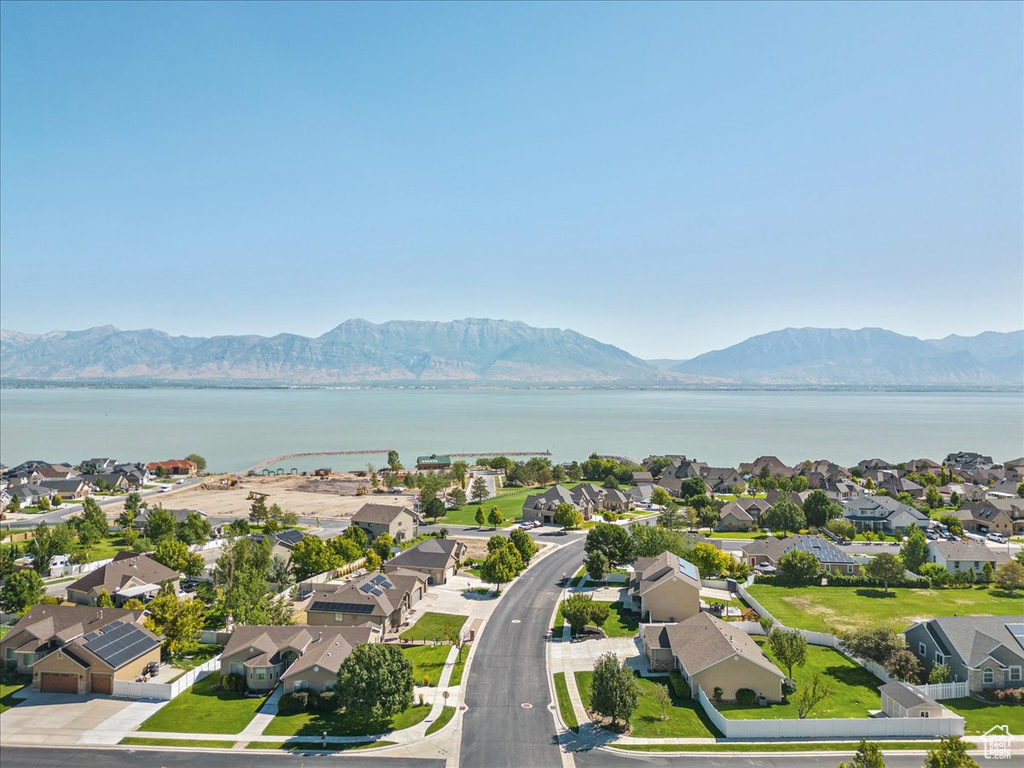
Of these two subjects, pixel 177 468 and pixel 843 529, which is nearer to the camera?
pixel 843 529

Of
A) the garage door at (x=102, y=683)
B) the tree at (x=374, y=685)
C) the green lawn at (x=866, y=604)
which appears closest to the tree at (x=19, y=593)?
the garage door at (x=102, y=683)

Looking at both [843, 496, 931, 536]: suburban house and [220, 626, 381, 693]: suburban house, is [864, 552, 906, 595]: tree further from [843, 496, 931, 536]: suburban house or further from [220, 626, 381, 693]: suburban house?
[220, 626, 381, 693]: suburban house

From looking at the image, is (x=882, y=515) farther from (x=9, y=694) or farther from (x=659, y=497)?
(x=9, y=694)

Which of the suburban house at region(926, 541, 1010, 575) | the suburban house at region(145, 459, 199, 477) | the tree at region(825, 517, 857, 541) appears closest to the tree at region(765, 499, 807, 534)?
the tree at region(825, 517, 857, 541)

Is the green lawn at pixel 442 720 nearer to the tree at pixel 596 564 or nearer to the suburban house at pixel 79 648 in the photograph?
the suburban house at pixel 79 648

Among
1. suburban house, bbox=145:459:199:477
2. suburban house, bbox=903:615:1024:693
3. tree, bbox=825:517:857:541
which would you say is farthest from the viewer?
suburban house, bbox=145:459:199:477

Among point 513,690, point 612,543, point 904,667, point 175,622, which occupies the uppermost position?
point 612,543

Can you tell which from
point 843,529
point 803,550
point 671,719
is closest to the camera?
point 671,719

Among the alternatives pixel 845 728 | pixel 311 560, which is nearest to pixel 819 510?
pixel 845 728
